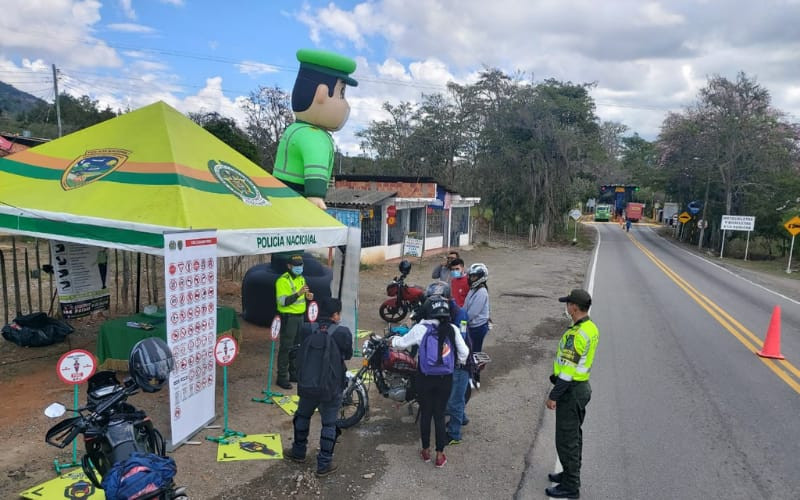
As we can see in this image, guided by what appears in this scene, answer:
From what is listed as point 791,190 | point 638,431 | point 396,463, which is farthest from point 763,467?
point 791,190

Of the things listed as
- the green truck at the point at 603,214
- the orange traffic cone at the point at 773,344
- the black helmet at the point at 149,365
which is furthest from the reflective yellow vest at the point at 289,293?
the green truck at the point at 603,214

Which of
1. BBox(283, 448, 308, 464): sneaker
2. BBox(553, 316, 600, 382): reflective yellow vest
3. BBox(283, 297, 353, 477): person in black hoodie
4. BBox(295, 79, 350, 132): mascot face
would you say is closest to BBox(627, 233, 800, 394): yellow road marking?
BBox(553, 316, 600, 382): reflective yellow vest

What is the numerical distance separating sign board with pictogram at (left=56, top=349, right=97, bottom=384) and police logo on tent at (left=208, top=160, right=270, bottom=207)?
125 inches

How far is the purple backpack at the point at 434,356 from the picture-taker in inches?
191

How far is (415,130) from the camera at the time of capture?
4322cm

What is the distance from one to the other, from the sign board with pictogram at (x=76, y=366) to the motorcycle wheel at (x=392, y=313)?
7096mm

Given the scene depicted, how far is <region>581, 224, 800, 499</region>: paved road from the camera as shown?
16.1 feet

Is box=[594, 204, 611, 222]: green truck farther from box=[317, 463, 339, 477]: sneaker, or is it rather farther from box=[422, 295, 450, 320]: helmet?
box=[317, 463, 339, 477]: sneaker

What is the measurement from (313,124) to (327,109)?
1.24 feet

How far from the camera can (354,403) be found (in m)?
6.02

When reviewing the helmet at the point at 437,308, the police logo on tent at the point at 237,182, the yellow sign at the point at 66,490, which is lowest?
the yellow sign at the point at 66,490

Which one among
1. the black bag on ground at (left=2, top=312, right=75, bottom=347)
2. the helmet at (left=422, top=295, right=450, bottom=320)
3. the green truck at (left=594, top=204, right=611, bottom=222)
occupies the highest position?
the helmet at (left=422, top=295, right=450, bottom=320)

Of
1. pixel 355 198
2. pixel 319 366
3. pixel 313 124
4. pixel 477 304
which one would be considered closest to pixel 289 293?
pixel 319 366

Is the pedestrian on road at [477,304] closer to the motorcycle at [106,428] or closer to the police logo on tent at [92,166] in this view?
the motorcycle at [106,428]
